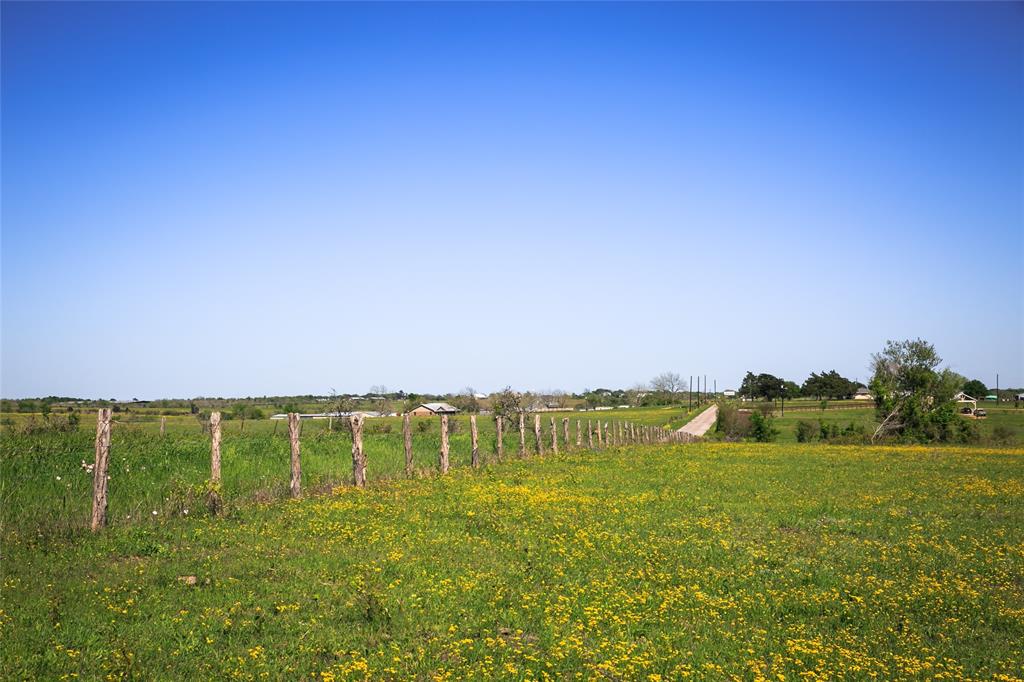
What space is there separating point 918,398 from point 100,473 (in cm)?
7243

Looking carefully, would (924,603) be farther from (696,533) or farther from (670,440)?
(670,440)

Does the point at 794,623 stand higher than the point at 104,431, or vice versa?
the point at 104,431

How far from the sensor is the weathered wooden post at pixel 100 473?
56.7 feet

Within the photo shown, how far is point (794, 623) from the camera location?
39.6 feet

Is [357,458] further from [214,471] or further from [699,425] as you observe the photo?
[699,425]

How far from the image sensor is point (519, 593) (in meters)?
12.9

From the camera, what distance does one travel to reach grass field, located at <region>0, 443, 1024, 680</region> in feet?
33.1

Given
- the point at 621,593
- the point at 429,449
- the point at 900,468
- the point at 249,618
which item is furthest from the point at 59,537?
the point at 900,468

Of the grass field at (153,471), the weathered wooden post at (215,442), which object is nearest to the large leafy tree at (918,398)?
the grass field at (153,471)

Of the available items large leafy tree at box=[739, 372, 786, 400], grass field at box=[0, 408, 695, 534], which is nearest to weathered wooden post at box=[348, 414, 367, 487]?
grass field at box=[0, 408, 695, 534]

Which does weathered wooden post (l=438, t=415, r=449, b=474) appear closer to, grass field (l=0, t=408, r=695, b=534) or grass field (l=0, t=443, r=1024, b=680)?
grass field (l=0, t=408, r=695, b=534)

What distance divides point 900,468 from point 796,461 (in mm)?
5860

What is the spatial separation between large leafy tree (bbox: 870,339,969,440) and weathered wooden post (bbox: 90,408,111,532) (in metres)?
68.4

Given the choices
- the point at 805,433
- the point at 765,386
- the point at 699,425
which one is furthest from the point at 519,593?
the point at 765,386
